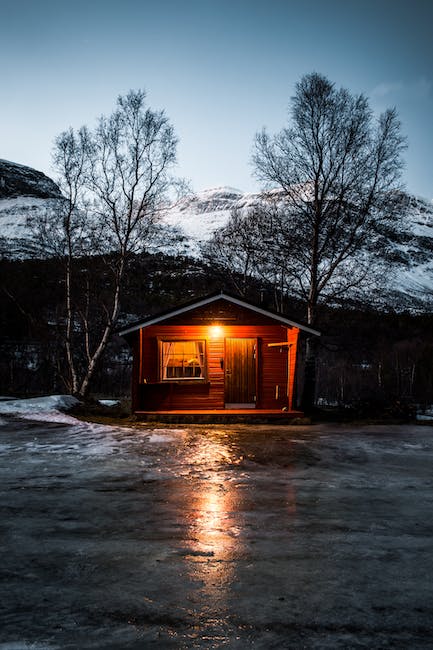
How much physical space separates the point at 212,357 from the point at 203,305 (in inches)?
64.8

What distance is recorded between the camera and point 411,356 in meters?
60.2

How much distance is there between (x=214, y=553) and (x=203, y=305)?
11.8m

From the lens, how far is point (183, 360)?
1570cm

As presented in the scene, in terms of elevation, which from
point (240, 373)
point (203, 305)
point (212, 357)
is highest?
point (203, 305)

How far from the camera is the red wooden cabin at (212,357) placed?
50.6 feet

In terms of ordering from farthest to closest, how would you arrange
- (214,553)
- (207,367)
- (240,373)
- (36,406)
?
(240,373) < (207,367) < (36,406) < (214,553)

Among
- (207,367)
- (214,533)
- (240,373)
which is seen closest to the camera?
(214,533)

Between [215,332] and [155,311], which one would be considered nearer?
[215,332]

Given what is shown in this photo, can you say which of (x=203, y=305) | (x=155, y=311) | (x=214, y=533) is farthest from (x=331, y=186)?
(x=155, y=311)

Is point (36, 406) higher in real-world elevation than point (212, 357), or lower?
lower

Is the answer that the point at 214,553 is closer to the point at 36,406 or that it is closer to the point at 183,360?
the point at 183,360

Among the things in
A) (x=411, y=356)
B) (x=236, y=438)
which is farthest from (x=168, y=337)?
(x=411, y=356)

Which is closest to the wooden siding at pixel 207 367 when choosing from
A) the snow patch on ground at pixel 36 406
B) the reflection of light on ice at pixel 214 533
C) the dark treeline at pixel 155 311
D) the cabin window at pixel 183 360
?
the cabin window at pixel 183 360

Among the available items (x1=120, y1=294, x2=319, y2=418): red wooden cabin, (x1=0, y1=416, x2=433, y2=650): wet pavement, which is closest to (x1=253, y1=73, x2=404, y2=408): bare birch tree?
(x1=120, y1=294, x2=319, y2=418): red wooden cabin
